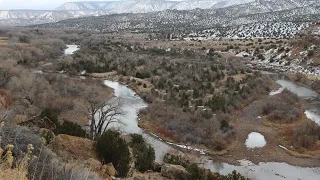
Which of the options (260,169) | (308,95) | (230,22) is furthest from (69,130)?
(230,22)

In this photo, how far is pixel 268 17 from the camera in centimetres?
12631

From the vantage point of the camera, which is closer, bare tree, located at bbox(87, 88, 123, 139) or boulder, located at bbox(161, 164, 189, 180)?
boulder, located at bbox(161, 164, 189, 180)

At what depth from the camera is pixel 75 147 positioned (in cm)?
1401

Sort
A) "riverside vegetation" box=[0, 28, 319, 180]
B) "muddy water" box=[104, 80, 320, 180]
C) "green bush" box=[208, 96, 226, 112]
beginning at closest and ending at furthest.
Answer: "riverside vegetation" box=[0, 28, 319, 180] → "muddy water" box=[104, 80, 320, 180] → "green bush" box=[208, 96, 226, 112]

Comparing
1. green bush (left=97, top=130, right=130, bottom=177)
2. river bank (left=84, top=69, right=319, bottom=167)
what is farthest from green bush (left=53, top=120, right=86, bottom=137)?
river bank (left=84, top=69, right=319, bottom=167)

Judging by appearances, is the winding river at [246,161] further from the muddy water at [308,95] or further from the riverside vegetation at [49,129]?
the riverside vegetation at [49,129]

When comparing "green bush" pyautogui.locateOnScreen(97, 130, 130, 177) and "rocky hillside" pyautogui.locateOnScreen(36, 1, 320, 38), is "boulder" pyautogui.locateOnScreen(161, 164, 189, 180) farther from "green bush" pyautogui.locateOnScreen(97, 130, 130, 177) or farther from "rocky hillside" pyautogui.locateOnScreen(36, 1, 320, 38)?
"rocky hillside" pyautogui.locateOnScreen(36, 1, 320, 38)

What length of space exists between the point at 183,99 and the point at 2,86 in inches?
803

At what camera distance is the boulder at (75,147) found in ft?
43.2

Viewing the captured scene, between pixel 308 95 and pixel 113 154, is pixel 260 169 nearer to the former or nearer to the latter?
pixel 113 154

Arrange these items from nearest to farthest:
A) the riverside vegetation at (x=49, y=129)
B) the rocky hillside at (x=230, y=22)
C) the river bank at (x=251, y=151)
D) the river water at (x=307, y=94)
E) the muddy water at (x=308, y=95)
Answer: the riverside vegetation at (x=49, y=129) → the river bank at (x=251, y=151) → the muddy water at (x=308, y=95) → the river water at (x=307, y=94) → the rocky hillside at (x=230, y=22)

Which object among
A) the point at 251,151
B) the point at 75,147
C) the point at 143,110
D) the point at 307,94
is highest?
the point at 75,147

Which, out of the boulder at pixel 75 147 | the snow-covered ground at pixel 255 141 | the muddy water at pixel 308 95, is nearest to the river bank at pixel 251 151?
the snow-covered ground at pixel 255 141

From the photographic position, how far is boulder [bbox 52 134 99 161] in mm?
13180
